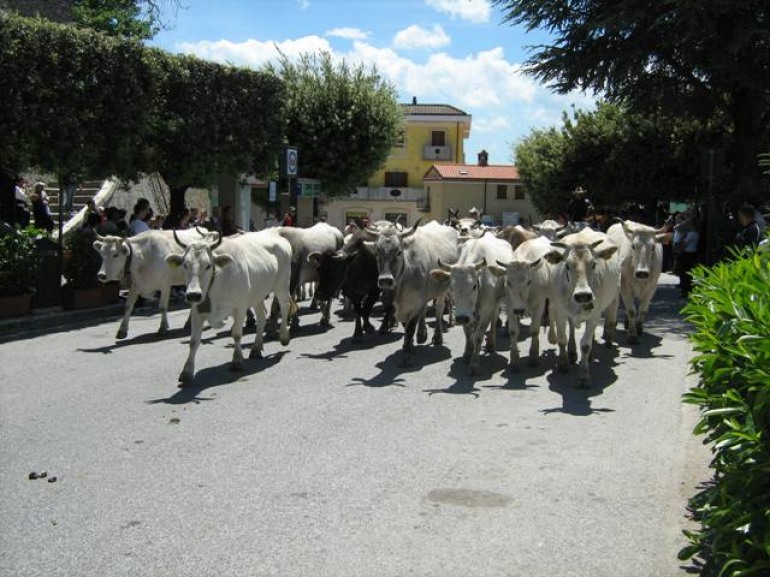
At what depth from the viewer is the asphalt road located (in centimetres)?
525

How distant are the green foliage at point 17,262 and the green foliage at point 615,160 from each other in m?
21.2

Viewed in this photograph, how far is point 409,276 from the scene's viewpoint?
12438mm

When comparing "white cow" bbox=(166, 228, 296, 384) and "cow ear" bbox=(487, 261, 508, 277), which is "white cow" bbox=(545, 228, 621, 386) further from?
"white cow" bbox=(166, 228, 296, 384)

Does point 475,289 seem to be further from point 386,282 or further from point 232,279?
point 232,279

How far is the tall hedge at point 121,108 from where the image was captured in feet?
52.1

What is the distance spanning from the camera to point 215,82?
69.7 ft

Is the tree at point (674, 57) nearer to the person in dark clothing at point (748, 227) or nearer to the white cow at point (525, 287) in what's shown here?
the person in dark clothing at point (748, 227)

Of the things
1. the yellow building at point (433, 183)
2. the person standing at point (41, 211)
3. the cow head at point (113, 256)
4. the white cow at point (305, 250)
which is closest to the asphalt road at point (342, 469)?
the cow head at point (113, 256)

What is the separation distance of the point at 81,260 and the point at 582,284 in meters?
10.3

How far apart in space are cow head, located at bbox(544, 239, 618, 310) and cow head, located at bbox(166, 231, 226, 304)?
13.0 ft

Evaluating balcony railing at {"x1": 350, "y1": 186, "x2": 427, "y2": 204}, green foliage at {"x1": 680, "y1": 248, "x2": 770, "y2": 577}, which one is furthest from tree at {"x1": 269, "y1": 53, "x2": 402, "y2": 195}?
balcony railing at {"x1": 350, "y1": 186, "x2": 427, "y2": 204}

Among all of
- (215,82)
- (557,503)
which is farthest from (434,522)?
(215,82)

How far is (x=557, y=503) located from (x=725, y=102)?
19.2m

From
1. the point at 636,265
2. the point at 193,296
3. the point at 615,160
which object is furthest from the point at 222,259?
the point at 615,160
